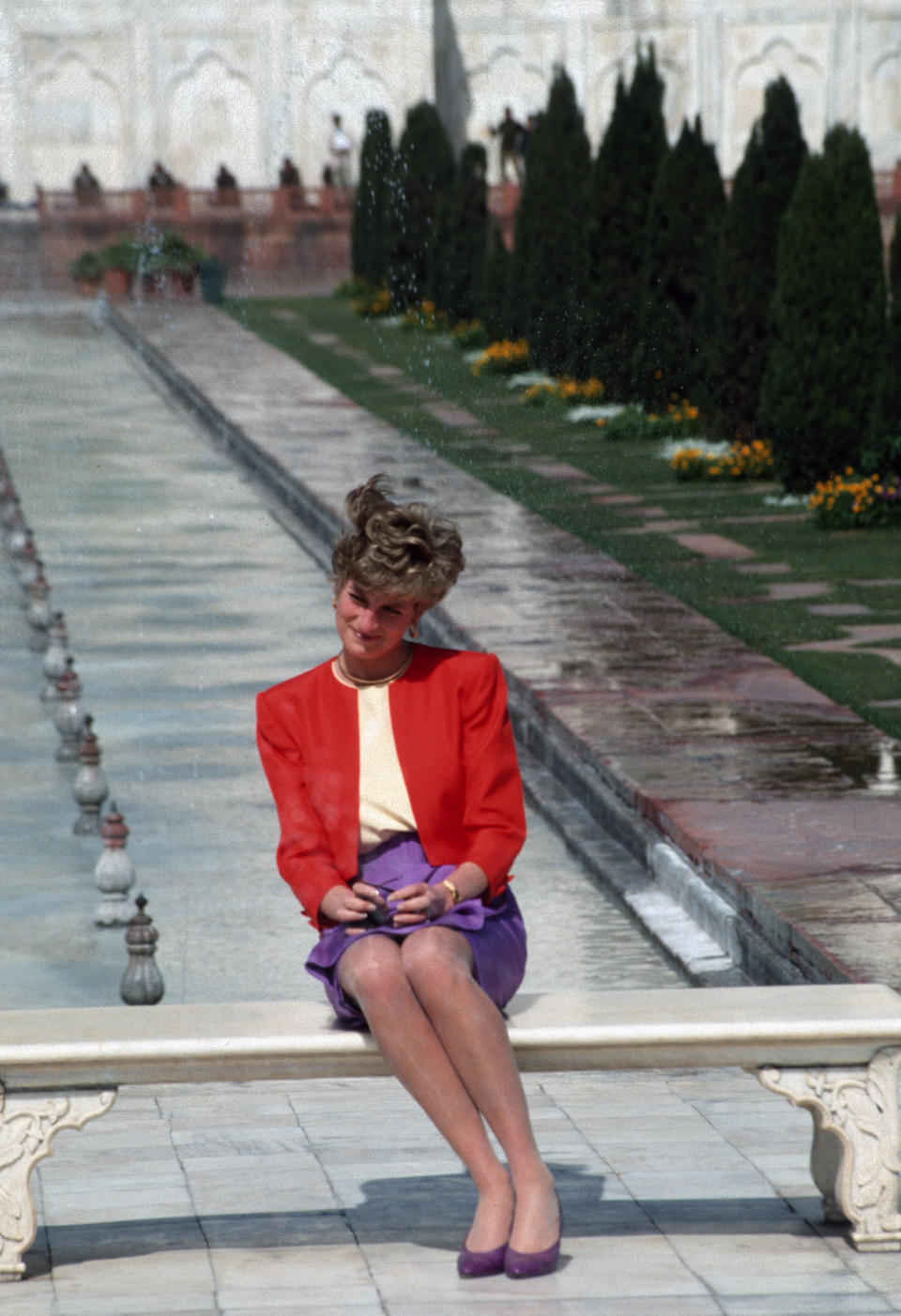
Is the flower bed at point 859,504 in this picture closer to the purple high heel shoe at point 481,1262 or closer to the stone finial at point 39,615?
the stone finial at point 39,615

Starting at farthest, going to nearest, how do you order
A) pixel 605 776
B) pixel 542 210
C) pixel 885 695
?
pixel 542 210
pixel 885 695
pixel 605 776

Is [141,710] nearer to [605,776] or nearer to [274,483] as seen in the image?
[605,776]

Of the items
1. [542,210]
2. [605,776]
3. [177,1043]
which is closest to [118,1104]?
[177,1043]

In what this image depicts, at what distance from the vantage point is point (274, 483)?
44.6ft

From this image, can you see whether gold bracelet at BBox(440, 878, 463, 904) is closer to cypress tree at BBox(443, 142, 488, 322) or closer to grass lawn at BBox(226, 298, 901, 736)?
grass lawn at BBox(226, 298, 901, 736)

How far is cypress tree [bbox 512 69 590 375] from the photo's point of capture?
57.5 ft

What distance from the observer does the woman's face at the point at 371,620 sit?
2992 millimetres

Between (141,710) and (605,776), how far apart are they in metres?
2.80

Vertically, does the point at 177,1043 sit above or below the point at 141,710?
above

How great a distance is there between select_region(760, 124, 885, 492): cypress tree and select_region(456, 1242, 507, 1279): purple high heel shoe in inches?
390

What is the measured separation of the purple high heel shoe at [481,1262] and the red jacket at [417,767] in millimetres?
510

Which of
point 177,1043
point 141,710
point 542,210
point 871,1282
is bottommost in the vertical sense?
point 141,710

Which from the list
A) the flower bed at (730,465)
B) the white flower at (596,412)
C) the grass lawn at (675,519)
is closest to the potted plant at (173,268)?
the grass lawn at (675,519)

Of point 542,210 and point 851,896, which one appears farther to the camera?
point 542,210
